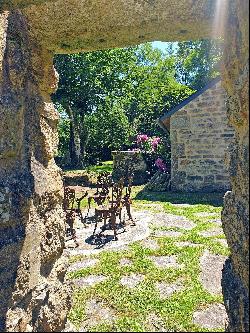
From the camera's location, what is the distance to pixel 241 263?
2135 millimetres

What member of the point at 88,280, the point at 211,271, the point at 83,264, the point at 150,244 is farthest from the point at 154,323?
the point at 150,244

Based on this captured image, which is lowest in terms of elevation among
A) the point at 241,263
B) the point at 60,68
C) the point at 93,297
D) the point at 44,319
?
the point at 93,297

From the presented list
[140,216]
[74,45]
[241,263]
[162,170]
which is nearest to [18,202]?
[74,45]

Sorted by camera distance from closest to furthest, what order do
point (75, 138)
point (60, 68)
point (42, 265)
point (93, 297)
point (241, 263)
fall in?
point (241, 263)
point (42, 265)
point (93, 297)
point (60, 68)
point (75, 138)

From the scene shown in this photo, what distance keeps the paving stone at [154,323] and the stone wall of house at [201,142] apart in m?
8.72

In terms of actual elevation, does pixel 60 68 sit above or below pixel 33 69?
above

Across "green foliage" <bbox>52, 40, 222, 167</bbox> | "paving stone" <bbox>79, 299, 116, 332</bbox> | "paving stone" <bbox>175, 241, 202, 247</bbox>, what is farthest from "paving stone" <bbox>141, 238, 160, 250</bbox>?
"green foliage" <bbox>52, 40, 222, 167</bbox>

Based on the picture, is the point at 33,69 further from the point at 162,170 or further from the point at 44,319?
the point at 162,170

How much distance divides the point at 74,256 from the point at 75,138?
1777 cm

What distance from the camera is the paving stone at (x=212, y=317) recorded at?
11.3 feet

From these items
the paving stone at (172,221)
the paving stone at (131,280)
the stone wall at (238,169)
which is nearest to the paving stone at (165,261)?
the paving stone at (131,280)

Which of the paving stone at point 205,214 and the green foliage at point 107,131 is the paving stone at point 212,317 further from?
the green foliage at point 107,131

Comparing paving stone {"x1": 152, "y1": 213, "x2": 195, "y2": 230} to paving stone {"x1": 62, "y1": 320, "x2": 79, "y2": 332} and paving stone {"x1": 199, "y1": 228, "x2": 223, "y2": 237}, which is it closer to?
paving stone {"x1": 199, "y1": 228, "x2": 223, "y2": 237}

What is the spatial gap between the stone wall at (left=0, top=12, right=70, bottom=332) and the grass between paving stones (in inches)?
26.3
